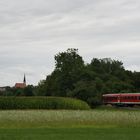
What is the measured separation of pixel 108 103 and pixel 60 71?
21705 mm

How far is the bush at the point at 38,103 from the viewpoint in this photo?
64188mm

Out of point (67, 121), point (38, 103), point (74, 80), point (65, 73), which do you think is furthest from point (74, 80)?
point (67, 121)

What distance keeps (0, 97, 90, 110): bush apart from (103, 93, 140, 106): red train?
21548 mm

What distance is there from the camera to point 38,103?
65312mm

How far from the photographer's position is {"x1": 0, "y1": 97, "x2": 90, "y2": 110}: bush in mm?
64188

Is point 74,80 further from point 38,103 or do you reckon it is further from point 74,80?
point 38,103

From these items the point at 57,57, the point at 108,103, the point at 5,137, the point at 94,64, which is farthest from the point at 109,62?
the point at 5,137

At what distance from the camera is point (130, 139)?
22.1m

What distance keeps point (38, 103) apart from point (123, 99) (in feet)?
94.4

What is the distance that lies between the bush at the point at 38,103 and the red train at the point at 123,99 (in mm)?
21548

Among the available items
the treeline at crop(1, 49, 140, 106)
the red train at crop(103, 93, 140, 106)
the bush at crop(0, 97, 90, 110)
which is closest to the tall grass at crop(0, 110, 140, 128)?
the bush at crop(0, 97, 90, 110)

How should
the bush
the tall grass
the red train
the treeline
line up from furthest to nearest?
1. the treeline
2. the red train
3. the bush
4. the tall grass

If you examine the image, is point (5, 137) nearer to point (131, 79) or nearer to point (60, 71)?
point (60, 71)

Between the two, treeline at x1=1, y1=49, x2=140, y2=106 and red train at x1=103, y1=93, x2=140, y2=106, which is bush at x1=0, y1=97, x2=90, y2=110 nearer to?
red train at x1=103, y1=93, x2=140, y2=106
